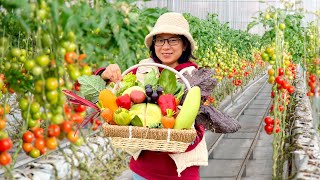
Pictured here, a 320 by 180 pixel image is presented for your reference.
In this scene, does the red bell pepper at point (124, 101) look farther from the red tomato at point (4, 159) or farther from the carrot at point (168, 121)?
the red tomato at point (4, 159)

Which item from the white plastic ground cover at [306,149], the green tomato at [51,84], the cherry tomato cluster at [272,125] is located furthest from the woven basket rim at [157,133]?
the cherry tomato cluster at [272,125]

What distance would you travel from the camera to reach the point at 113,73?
8.73 ft

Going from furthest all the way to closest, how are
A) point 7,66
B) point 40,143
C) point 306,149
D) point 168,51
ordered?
point 306,149 → point 168,51 → point 7,66 → point 40,143

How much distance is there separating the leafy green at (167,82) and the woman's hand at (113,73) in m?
0.19

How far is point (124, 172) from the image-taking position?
5531 mm

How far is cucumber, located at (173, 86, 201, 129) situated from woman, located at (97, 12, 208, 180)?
0.25 m

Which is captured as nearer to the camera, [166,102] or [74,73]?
[74,73]

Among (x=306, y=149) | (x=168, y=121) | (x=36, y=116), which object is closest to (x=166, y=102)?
(x=168, y=121)

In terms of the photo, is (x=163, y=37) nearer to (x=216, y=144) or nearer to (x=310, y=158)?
(x=310, y=158)

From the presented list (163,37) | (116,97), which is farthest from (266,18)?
(116,97)

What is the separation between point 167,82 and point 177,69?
166 mm

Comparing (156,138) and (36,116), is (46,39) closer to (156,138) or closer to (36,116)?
(36,116)

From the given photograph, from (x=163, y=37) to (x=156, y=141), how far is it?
653 mm

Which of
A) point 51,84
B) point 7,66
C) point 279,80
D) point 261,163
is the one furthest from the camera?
point 261,163
